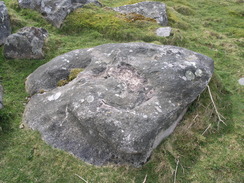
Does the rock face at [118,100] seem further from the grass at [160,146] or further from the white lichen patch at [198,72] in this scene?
the grass at [160,146]

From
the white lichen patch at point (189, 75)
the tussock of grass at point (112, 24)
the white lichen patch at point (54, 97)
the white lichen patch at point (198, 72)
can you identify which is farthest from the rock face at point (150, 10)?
the white lichen patch at point (54, 97)

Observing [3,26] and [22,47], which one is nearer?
[22,47]

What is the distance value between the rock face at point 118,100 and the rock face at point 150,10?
300 inches

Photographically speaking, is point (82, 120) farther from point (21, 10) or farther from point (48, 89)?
point (21, 10)

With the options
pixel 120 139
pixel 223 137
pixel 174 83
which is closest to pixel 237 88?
pixel 223 137

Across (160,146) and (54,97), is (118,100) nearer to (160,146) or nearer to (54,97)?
(160,146)

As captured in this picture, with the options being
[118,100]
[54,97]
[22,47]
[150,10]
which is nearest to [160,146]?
[118,100]

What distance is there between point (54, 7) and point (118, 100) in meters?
9.96

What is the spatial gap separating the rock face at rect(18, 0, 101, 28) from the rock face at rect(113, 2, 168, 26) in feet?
10.5

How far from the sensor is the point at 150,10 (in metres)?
16.1

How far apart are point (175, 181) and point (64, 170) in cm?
290

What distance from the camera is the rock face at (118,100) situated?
612cm

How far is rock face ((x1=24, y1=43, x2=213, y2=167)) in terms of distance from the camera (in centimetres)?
612

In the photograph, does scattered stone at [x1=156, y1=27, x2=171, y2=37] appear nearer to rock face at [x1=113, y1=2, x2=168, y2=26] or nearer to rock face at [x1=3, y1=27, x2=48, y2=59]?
rock face at [x1=113, y1=2, x2=168, y2=26]
